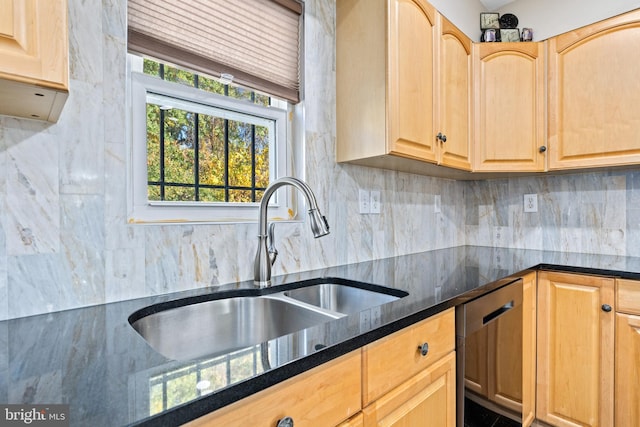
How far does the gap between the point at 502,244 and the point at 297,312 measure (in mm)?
1845

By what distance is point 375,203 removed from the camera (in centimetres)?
179

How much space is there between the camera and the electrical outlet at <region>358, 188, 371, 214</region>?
171 cm

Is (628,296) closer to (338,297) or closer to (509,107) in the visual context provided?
(509,107)

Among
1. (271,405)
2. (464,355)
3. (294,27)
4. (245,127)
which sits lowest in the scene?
(464,355)

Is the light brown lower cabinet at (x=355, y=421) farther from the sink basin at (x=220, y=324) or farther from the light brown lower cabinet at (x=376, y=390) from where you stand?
the sink basin at (x=220, y=324)

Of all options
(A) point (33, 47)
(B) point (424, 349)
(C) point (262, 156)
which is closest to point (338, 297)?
(B) point (424, 349)

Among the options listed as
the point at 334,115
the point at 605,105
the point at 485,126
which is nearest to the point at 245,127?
the point at 334,115

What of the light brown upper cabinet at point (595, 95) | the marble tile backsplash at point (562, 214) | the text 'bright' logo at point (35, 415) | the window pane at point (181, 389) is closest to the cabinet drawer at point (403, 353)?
the window pane at point (181, 389)

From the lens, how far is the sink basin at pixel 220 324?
947 mm

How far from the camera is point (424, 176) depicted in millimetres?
2133

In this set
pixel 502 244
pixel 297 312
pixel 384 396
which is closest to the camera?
pixel 384 396

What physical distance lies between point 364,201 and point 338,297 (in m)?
0.59

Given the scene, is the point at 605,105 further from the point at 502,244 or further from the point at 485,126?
the point at 502,244

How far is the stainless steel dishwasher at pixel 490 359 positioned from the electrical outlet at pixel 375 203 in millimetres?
699
